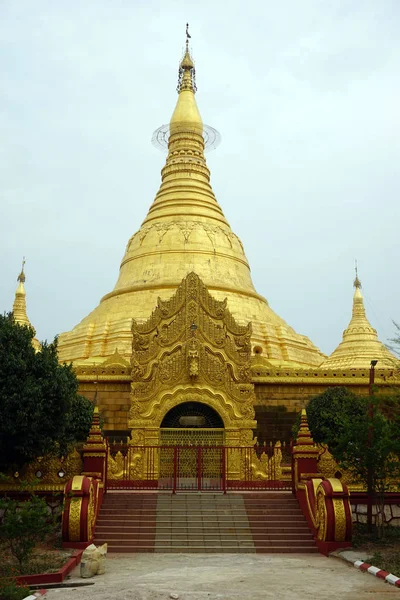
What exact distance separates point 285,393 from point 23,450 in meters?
11.9

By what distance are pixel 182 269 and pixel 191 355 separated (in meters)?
9.78

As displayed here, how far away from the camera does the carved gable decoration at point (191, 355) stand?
76.2ft

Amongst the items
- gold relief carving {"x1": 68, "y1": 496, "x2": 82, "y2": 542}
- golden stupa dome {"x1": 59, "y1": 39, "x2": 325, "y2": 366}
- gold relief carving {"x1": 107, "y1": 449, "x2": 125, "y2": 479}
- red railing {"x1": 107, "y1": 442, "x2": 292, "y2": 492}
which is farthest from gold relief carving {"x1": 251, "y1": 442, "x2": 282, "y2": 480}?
golden stupa dome {"x1": 59, "y1": 39, "x2": 325, "y2": 366}

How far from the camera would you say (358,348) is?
32.8 meters

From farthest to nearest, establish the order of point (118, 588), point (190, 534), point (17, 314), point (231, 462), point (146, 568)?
point (17, 314) < point (231, 462) < point (190, 534) < point (146, 568) < point (118, 588)

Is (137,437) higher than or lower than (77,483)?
higher

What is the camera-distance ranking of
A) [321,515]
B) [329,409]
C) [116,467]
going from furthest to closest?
[329,409]
[116,467]
[321,515]

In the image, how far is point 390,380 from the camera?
2627 cm

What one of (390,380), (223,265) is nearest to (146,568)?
(390,380)

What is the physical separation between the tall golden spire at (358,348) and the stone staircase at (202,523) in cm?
1589

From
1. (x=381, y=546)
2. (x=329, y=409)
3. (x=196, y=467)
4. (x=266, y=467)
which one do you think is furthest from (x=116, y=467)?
(x=381, y=546)

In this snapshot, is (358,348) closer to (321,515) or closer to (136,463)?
(136,463)

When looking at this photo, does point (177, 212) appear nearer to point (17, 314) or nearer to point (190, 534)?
point (17, 314)

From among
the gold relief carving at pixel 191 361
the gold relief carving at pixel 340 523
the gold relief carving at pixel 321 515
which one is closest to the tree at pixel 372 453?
the gold relief carving at pixel 340 523
